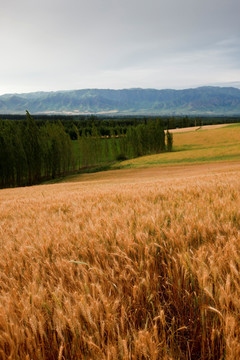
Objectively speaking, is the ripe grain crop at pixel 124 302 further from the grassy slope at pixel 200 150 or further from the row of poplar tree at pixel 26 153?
the row of poplar tree at pixel 26 153

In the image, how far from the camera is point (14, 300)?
1.45 m

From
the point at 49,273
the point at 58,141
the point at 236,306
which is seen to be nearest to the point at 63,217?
the point at 49,273

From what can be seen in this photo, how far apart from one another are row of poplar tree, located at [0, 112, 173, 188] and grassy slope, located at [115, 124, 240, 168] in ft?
37.0

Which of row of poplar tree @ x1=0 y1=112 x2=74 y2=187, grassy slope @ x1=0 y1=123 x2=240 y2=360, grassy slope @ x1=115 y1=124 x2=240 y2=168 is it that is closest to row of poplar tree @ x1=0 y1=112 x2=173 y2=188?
row of poplar tree @ x1=0 y1=112 x2=74 y2=187

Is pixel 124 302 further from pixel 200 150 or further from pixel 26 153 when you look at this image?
pixel 200 150

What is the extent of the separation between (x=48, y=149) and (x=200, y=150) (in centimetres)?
4389

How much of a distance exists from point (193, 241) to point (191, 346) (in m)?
1.10

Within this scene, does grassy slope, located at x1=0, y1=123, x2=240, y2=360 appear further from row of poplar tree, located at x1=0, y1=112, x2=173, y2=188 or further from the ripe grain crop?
row of poplar tree, located at x1=0, y1=112, x2=173, y2=188

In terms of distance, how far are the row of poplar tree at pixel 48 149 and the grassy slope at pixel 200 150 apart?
37.0 feet

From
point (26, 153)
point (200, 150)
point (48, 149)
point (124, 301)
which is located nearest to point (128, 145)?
point (200, 150)

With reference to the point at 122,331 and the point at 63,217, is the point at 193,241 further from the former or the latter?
the point at 63,217

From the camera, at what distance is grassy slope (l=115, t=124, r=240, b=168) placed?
5338 cm

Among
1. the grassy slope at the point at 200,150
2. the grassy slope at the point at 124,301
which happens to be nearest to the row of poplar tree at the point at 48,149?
the grassy slope at the point at 200,150

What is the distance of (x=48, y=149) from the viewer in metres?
63.3
